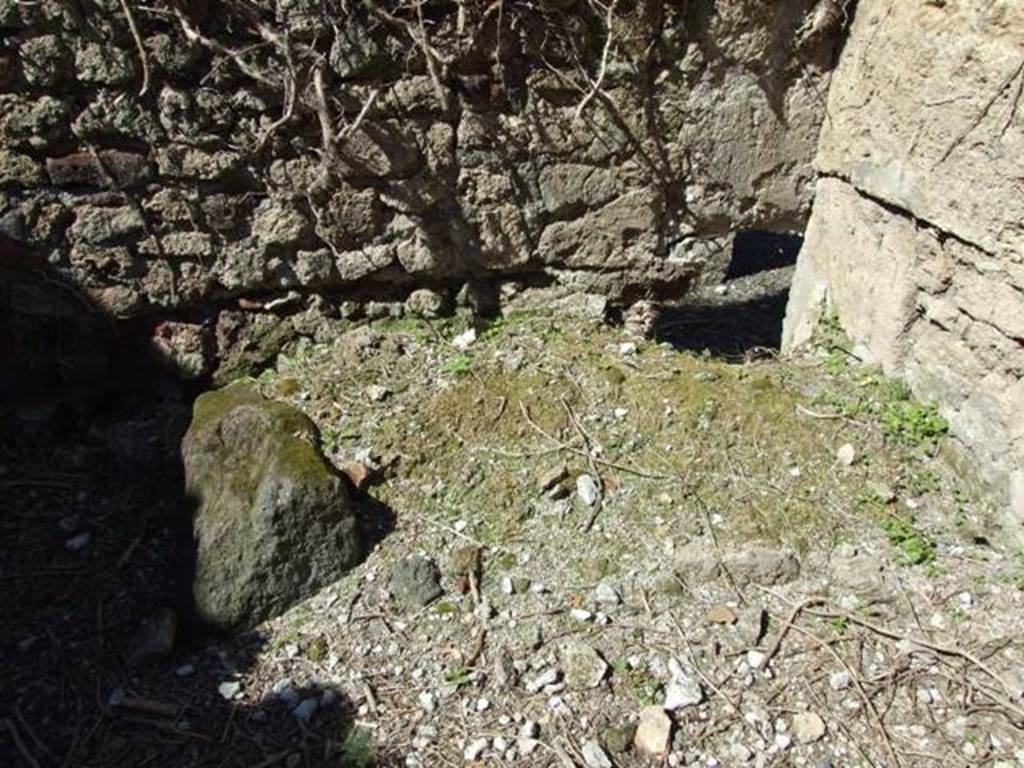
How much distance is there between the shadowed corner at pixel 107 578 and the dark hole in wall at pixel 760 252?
10.6ft

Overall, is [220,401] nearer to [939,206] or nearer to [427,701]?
[427,701]

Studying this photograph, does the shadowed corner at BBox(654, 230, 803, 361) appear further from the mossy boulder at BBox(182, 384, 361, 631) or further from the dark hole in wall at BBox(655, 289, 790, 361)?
the mossy boulder at BBox(182, 384, 361, 631)

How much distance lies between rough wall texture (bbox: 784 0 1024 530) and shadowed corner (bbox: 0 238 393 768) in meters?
1.77

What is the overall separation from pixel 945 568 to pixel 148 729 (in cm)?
214

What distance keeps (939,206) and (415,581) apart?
1.88 metres

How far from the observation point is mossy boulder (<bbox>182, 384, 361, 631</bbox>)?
6.77 feet

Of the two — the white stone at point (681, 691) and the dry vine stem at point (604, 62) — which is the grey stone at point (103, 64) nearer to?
the dry vine stem at point (604, 62)

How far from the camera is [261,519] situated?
206cm

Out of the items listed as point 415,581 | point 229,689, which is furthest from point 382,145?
point 229,689

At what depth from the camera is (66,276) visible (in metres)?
2.51

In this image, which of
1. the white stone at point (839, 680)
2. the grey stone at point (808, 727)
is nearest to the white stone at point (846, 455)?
the white stone at point (839, 680)

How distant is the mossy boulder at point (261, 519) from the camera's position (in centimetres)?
206

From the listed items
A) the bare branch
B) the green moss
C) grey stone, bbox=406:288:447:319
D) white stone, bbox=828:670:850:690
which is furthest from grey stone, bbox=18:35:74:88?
white stone, bbox=828:670:850:690

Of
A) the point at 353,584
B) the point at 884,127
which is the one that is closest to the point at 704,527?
the point at 353,584
